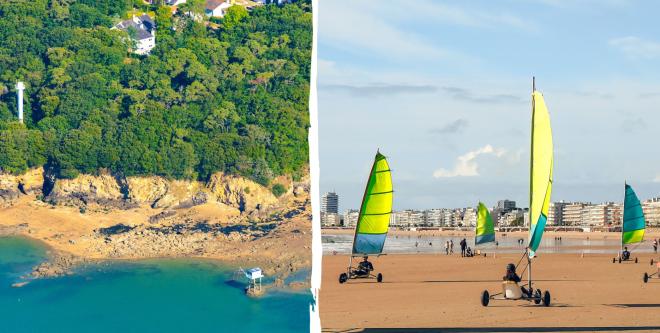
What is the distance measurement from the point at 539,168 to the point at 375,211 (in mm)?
9723

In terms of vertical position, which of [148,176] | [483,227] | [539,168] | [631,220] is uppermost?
[539,168]

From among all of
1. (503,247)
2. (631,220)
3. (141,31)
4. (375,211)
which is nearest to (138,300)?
(141,31)

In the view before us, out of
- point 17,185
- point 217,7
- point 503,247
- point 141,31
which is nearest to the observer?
point 17,185

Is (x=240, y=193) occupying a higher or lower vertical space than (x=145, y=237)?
higher

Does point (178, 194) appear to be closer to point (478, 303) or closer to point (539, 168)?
point (539, 168)

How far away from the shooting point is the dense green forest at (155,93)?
23.8 feet

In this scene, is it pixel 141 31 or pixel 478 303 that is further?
pixel 478 303

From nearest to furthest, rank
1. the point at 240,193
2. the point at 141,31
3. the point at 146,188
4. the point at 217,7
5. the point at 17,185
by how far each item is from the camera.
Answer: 1. the point at 17,185
2. the point at 146,188
3. the point at 240,193
4. the point at 141,31
5. the point at 217,7

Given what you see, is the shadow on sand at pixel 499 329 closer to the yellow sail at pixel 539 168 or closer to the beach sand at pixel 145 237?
the yellow sail at pixel 539 168

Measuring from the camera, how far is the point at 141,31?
8.05 metres

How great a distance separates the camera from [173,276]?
717 centimetres

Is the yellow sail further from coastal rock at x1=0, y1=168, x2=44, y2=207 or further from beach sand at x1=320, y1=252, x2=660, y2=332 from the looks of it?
coastal rock at x1=0, y1=168, x2=44, y2=207

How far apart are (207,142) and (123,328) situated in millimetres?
1525

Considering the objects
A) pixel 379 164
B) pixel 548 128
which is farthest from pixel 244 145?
pixel 379 164
